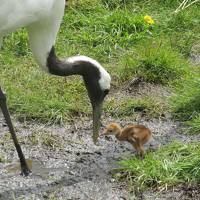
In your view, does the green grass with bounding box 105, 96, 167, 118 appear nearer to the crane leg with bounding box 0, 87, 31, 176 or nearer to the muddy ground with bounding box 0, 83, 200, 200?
the muddy ground with bounding box 0, 83, 200, 200

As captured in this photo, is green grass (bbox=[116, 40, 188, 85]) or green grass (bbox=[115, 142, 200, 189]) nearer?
green grass (bbox=[115, 142, 200, 189])

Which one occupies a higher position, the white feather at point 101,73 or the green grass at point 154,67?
the white feather at point 101,73

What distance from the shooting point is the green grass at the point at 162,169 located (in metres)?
5.27

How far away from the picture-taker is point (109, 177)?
17.9 ft

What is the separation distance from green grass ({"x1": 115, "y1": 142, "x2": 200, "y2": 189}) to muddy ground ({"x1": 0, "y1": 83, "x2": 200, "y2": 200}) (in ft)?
0.23

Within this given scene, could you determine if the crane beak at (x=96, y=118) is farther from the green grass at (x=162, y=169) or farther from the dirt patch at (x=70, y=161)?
the green grass at (x=162, y=169)

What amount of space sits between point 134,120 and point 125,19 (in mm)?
1828

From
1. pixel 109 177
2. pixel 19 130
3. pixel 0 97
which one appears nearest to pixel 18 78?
pixel 19 130

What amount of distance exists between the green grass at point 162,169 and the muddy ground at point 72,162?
0.23ft

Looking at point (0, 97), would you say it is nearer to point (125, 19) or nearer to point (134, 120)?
point (134, 120)

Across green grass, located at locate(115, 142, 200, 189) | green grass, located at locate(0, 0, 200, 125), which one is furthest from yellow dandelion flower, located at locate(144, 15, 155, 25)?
green grass, located at locate(115, 142, 200, 189)

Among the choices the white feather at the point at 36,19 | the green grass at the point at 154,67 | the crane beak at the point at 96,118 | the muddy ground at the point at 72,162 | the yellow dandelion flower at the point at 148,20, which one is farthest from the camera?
the yellow dandelion flower at the point at 148,20

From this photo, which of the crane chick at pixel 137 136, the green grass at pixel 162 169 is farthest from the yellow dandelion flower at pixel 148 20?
the green grass at pixel 162 169

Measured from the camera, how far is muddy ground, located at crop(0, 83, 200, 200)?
17.2ft
